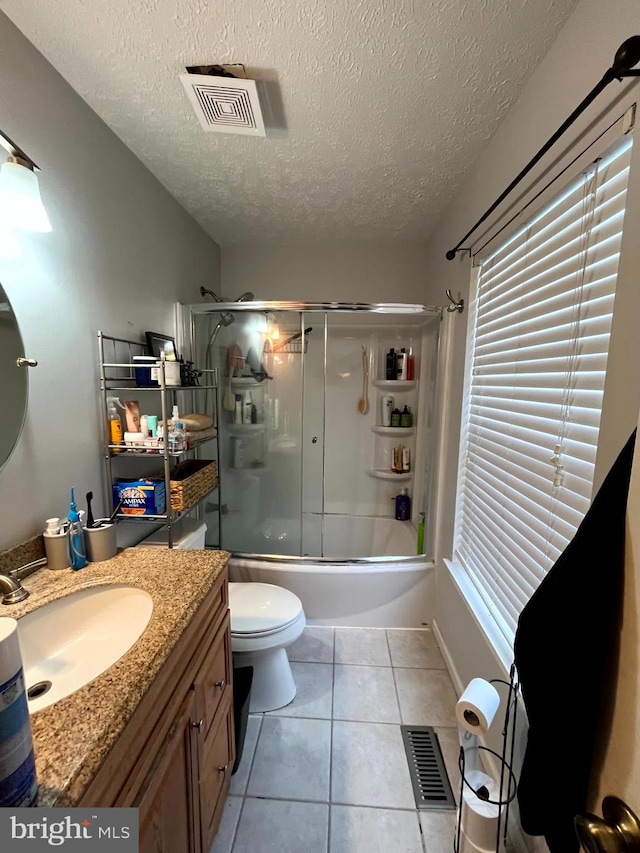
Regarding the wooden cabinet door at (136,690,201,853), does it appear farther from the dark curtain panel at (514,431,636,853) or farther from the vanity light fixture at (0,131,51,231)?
the vanity light fixture at (0,131,51,231)

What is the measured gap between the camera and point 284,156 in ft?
5.24

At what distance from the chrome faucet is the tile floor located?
1.05 metres

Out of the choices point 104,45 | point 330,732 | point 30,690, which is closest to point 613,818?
point 30,690

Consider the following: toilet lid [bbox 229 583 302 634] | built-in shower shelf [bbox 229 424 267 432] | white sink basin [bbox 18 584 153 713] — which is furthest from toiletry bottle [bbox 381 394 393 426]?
white sink basin [bbox 18 584 153 713]

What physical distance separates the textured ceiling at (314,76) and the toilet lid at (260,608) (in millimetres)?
2034

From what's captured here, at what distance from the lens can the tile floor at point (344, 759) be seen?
1.21m

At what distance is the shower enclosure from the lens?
2.59m

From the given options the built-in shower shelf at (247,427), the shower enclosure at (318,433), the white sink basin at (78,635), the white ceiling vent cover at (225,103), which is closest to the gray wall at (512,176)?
the shower enclosure at (318,433)

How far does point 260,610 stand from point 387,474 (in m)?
1.50

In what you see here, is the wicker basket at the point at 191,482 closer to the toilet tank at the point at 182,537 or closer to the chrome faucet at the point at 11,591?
the toilet tank at the point at 182,537

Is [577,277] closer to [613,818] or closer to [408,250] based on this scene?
[613,818]

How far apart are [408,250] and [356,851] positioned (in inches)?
120

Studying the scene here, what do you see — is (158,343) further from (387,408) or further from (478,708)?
(478,708)

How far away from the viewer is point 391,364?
109 inches
